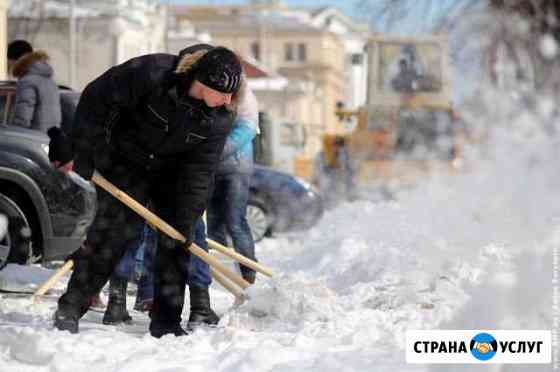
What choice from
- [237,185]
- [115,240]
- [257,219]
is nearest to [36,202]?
[237,185]

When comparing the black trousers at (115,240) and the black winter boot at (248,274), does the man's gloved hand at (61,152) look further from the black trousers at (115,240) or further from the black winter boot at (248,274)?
the black winter boot at (248,274)

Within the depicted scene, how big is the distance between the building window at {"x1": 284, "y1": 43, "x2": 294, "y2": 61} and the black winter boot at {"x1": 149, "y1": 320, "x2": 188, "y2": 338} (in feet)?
317

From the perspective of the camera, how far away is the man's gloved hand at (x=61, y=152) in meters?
6.32

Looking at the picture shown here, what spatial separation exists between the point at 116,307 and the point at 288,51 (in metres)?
96.4

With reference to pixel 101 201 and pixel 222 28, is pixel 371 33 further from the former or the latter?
pixel 222 28

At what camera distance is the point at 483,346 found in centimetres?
484

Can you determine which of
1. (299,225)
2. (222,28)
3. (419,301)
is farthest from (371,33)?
(222,28)

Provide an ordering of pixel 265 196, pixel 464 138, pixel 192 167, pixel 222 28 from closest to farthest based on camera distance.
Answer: pixel 192 167, pixel 265 196, pixel 464 138, pixel 222 28

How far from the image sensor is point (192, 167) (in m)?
6.44

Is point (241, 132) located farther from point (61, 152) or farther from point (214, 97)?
point (214, 97)

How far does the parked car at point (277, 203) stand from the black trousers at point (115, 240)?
8242 millimetres

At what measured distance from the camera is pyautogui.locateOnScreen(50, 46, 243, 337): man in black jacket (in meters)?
6.06

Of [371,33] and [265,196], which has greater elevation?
[371,33]

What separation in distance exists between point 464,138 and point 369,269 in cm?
1714
